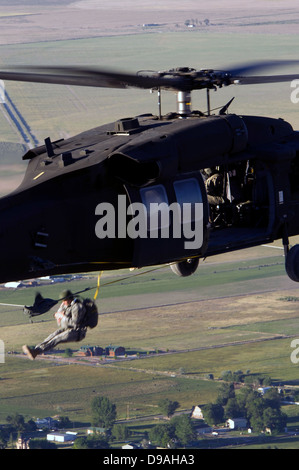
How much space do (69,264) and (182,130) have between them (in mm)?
4876

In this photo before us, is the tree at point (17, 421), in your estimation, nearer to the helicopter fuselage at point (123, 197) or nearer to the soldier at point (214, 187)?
the soldier at point (214, 187)

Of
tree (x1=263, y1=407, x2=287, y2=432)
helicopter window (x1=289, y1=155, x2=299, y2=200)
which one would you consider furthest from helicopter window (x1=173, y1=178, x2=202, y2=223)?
tree (x1=263, y1=407, x2=287, y2=432)

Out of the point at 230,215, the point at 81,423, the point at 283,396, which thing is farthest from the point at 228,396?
the point at 230,215

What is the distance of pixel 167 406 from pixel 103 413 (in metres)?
8.35

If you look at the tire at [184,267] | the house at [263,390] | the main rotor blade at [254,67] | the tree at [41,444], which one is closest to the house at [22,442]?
the tree at [41,444]

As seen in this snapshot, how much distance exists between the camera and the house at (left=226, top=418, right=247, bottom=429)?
162 metres

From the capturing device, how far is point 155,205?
107ft

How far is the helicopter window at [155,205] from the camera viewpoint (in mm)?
32469

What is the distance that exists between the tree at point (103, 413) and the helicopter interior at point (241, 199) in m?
123

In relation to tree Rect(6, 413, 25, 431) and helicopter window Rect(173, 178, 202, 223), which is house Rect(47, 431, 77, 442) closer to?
tree Rect(6, 413, 25, 431)

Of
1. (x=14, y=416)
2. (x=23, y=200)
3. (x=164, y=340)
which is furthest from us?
(x=164, y=340)

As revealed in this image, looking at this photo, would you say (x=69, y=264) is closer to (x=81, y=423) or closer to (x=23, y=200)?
(x=23, y=200)

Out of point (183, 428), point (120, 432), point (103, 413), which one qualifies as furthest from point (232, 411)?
point (103, 413)

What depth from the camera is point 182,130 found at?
33.4m
